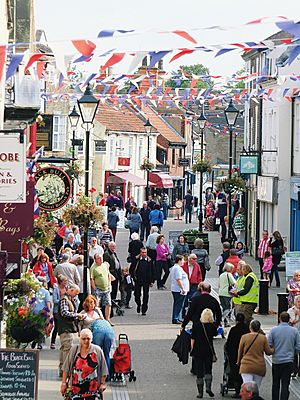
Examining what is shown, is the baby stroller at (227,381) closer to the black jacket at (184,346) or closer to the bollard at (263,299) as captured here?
the black jacket at (184,346)

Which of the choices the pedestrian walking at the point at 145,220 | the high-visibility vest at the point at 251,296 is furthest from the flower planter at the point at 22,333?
the pedestrian walking at the point at 145,220

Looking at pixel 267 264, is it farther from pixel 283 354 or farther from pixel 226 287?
pixel 283 354

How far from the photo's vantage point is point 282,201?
42.8 metres

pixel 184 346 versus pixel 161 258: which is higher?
pixel 161 258

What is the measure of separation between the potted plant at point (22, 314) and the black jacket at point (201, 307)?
131 inches

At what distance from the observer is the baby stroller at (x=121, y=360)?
18.5 m

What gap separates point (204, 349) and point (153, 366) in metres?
2.91

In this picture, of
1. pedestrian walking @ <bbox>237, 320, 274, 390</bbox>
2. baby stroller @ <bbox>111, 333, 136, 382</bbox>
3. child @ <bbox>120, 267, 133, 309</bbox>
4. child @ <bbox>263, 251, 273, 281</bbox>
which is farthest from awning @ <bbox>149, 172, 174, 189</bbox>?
pedestrian walking @ <bbox>237, 320, 274, 390</bbox>

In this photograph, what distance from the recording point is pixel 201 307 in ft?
61.6

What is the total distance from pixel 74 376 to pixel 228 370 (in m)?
3.76

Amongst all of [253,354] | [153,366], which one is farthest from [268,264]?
[253,354]

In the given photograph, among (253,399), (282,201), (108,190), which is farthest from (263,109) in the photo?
(253,399)

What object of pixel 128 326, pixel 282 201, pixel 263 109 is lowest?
pixel 128 326

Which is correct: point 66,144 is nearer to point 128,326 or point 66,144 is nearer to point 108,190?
point 108,190
